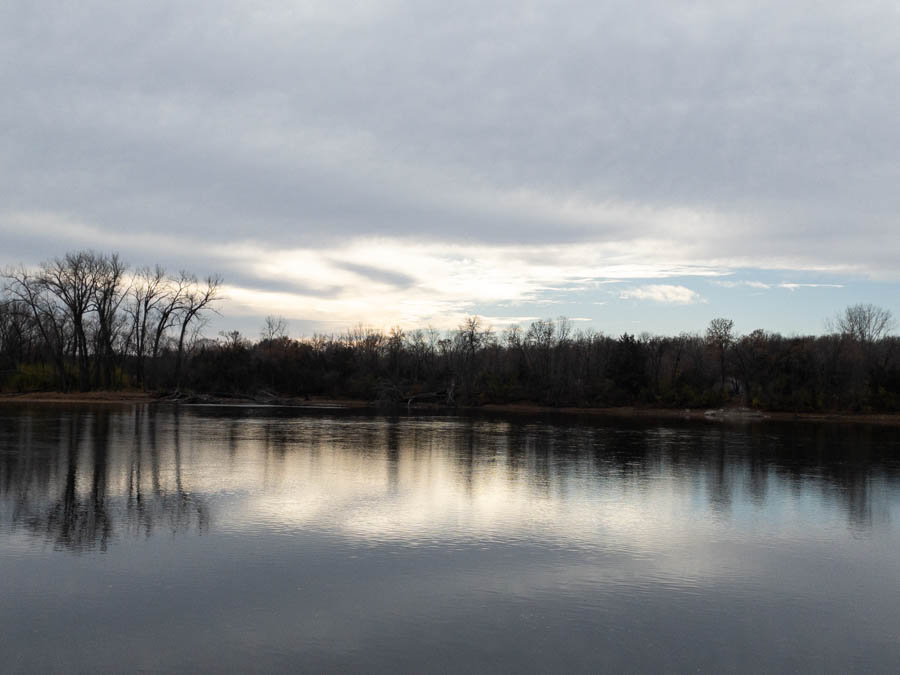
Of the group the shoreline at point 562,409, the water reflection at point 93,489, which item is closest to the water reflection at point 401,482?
the water reflection at point 93,489

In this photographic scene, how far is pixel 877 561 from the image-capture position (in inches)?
433

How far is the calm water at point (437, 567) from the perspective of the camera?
7.07 m

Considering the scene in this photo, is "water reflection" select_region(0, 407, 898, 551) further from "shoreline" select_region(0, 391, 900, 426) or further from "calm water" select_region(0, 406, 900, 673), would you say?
"shoreline" select_region(0, 391, 900, 426)

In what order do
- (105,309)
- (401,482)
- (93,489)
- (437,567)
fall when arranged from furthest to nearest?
1. (105,309)
2. (401,482)
3. (93,489)
4. (437,567)

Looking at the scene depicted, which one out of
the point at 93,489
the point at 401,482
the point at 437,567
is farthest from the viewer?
the point at 401,482

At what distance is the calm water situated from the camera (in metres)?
7.07

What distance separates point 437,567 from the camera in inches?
390

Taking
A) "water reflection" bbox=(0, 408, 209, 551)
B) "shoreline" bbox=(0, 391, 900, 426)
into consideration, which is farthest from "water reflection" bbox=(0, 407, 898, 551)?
"shoreline" bbox=(0, 391, 900, 426)

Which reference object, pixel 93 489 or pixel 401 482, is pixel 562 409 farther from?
pixel 93 489

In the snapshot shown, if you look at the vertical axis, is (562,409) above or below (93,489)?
below

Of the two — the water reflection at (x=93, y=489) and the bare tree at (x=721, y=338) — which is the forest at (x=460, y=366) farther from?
the water reflection at (x=93, y=489)

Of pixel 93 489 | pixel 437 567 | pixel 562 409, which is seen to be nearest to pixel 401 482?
pixel 93 489

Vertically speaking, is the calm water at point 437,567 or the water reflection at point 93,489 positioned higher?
the water reflection at point 93,489

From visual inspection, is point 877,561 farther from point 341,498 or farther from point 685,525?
point 341,498
